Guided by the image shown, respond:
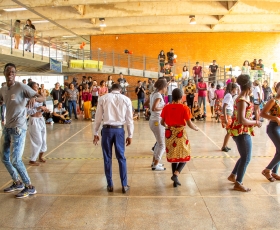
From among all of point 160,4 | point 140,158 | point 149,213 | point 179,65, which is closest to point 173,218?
point 149,213

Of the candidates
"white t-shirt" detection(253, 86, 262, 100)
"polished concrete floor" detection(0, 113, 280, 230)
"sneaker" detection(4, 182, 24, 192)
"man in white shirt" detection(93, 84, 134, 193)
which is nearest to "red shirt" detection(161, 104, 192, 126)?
"man in white shirt" detection(93, 84, 134, 193)

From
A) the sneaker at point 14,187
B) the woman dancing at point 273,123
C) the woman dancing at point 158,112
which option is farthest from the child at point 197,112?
the sneaker at point 14,187

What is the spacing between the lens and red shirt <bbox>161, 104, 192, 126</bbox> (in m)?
4.81

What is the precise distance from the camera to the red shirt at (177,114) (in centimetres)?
481

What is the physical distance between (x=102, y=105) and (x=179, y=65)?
828 inches

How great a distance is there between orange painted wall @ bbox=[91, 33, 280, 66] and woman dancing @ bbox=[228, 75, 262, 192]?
21550 millimetres

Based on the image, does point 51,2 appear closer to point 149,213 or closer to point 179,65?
point 179,65

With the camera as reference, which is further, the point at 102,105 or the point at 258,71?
the point at 258,71

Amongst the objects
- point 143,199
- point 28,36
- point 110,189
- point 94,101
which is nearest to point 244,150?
point 143,199

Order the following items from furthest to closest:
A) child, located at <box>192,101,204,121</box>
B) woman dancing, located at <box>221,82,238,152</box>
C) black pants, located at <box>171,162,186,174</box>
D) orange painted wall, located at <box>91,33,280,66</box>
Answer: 1. orange painted wall, located at <box>91,33,280,66</box>
2. child, located at <box>192,101,204,121</box>
3. woman dancing, located at <box>221,82,238,152</box>
4. black pants, located at <box>171,162,186,174</box>

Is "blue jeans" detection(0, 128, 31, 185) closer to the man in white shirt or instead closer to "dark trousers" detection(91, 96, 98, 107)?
the man in white shirt

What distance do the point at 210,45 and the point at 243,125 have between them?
72.3 ft

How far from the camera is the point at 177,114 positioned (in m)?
4.86

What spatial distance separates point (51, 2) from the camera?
16344 millimetres
